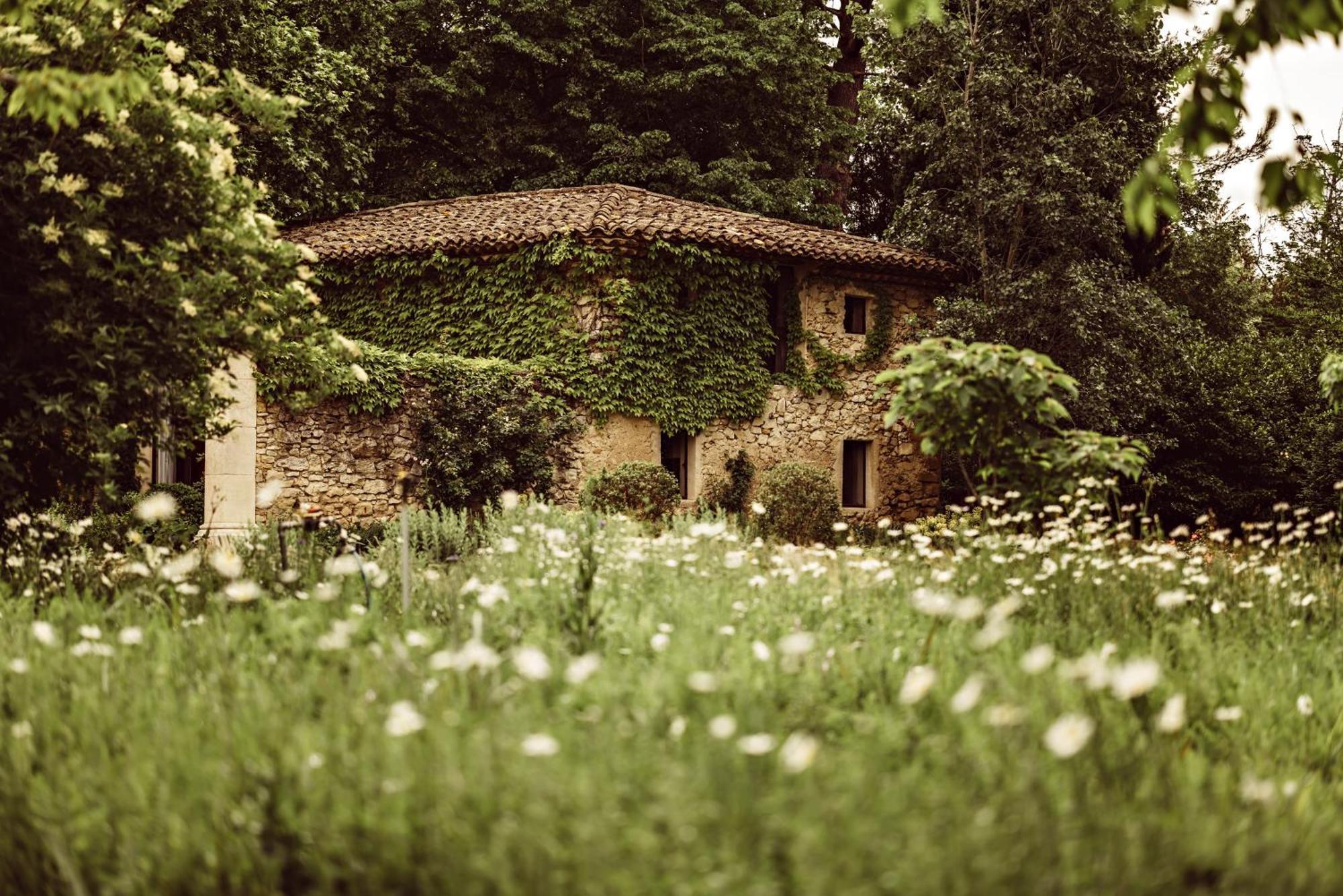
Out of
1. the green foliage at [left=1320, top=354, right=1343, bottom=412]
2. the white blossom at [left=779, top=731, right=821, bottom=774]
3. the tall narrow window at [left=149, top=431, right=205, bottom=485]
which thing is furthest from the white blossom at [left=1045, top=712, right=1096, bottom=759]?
the tall narrow window at [left=149, top=431, right=205, bottom=485]

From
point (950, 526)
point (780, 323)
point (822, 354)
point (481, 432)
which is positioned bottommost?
point (950, 526)

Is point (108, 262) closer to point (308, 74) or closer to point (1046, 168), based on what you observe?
point (308, 74)

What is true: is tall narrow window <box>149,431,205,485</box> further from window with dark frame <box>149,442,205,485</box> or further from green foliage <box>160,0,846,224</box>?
green foliage <box>160,0,846,224</box>

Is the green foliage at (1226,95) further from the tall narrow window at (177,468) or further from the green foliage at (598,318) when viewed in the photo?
the tall narrow window at (177,468)

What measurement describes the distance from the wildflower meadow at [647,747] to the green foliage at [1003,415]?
1953 mm

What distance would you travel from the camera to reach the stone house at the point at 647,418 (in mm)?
17703

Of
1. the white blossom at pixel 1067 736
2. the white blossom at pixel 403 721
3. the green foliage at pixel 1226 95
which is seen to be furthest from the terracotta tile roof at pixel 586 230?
the white blossom at pixel 1067 736

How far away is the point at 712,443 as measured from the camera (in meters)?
20.0

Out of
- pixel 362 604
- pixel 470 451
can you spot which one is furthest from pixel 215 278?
pixel 470 451

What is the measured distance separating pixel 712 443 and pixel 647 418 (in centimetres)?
139

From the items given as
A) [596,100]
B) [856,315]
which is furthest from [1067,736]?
[596,100]

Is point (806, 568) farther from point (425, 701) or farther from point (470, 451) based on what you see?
point (470, 451)

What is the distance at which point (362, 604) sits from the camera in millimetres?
5664

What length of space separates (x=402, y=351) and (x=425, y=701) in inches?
676
